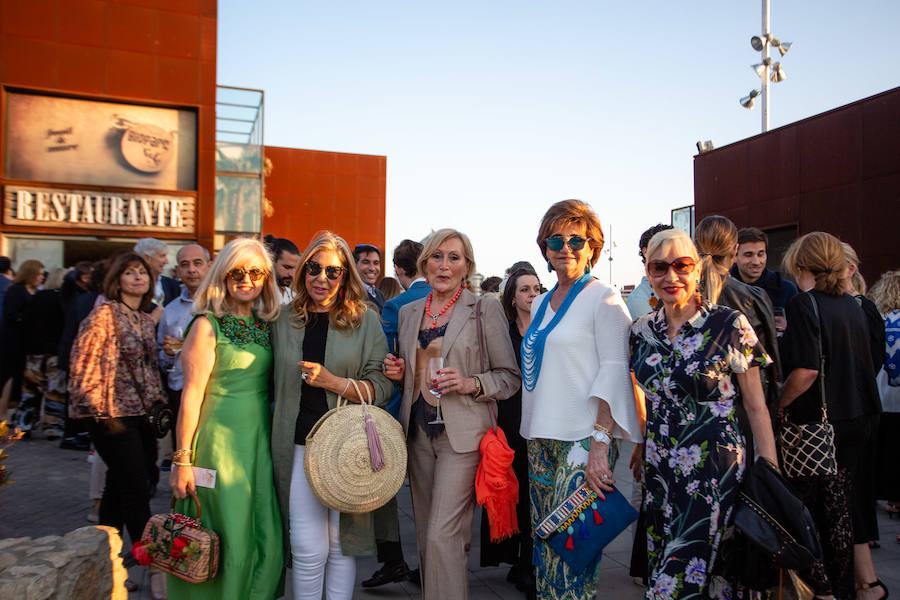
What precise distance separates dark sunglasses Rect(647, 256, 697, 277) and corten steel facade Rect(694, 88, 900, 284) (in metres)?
10.2

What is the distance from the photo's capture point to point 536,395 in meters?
2.93

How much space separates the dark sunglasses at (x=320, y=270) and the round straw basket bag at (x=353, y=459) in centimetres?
67

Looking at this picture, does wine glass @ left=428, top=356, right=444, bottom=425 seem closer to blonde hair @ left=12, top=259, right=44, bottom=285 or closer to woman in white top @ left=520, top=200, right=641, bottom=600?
woman in white top @ left=520, top=200, right=641, bottom=600

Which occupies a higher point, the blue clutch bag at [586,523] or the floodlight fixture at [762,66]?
the floodlight fixture at [762,66]

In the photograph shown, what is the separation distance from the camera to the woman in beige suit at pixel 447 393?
9.82ft

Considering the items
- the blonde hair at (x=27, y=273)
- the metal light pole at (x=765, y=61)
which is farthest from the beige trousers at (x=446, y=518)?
the metal light pole at (x=765, y=61)

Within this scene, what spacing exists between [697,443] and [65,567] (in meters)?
2.86

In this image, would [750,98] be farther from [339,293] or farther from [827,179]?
[339,293]

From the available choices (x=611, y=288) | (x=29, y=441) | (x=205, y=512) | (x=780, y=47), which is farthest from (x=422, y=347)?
(x=780, y=47)

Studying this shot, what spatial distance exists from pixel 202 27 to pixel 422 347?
1128cm

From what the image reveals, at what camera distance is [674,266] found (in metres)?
2.64

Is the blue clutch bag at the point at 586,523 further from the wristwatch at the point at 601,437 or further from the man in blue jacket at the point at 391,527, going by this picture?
the man in blue jacket at the point at 391,527

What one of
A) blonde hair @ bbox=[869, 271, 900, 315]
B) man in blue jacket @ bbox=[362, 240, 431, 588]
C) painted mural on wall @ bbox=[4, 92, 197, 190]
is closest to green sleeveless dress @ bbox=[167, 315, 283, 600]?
man in blue jacket @ bbox=[362, 240, 431, 588]

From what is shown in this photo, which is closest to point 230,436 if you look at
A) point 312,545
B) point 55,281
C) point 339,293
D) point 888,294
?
point 312,545
